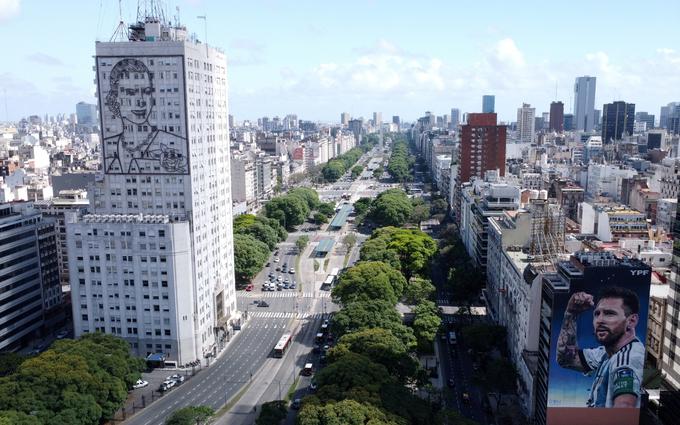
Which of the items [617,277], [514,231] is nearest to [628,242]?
[514,231]

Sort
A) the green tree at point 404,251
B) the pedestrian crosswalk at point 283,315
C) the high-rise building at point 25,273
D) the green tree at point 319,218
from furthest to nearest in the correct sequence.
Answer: the green tree at point 319,218, the green tree at point 404,251, the pedestrian crosswalk at point 283,315, the high-rise building at point 25,273

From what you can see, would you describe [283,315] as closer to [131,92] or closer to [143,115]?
[143,115]

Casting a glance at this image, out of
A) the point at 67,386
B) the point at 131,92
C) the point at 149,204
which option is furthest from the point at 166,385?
the point at 131,92

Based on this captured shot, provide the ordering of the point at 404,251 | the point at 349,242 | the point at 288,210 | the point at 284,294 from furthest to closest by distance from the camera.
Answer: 1. the point at 288,210
2. the point at 349,242
3. the point at 404,251
4. the point at 284,294

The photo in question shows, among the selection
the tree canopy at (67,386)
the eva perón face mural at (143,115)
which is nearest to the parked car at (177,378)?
the tree canopy at (67,386)

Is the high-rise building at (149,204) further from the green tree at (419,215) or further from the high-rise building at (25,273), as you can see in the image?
the green tree at (419,215)
